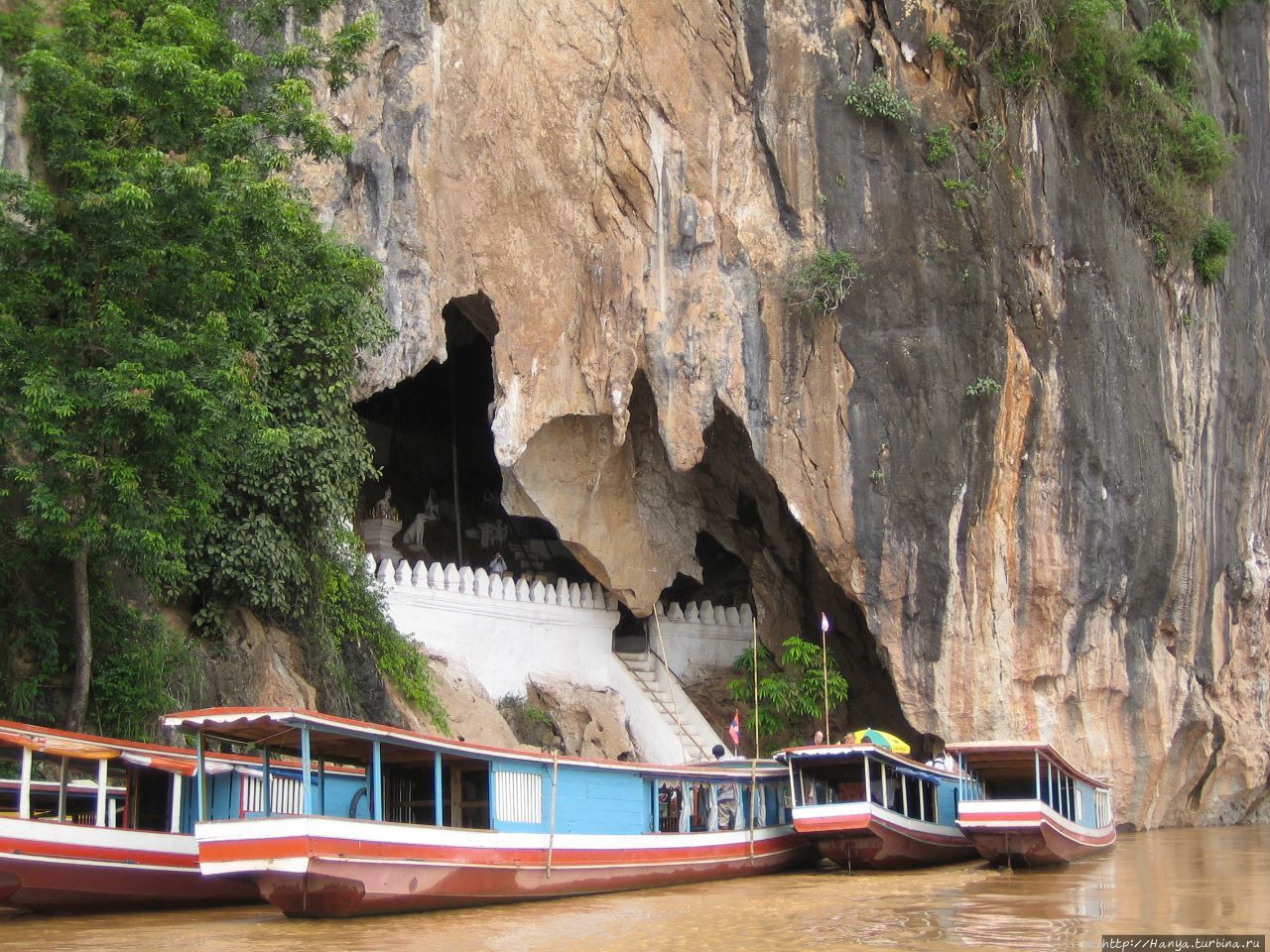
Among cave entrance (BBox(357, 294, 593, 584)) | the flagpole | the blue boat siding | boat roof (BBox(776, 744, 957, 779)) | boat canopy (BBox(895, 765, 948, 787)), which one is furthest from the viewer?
cave entrance (BBox(357, 294, 593, 584))

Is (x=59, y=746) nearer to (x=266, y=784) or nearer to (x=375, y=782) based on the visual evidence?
(x=266, y=784)

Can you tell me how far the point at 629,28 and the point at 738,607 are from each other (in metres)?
9.03

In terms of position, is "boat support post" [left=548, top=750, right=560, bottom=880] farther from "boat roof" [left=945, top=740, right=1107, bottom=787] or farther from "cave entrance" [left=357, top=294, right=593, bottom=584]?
"cave entrance" [left=357, top=294, right=593, bottom=584]

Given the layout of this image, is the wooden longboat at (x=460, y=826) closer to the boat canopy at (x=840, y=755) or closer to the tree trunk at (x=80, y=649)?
the boat canopy at (x=840, y=755)

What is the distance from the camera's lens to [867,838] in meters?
14.5

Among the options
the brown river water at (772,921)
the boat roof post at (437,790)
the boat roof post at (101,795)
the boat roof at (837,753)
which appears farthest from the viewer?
the boat roof at (837,753)

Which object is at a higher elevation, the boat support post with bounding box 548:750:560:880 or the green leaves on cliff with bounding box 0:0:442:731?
the green leaves on cliff with bounding box 0:0:442:731

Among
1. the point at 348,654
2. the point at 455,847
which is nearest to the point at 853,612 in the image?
the point at 348,654

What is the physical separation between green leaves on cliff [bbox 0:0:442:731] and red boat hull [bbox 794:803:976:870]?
20.3ft

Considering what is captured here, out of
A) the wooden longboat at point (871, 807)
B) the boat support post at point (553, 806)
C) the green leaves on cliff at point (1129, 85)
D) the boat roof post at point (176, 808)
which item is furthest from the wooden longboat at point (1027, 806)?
the green leaves on cliff at point (1129, 85)

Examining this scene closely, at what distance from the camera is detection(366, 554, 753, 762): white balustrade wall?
17281 mm

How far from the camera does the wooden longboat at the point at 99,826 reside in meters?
9.91

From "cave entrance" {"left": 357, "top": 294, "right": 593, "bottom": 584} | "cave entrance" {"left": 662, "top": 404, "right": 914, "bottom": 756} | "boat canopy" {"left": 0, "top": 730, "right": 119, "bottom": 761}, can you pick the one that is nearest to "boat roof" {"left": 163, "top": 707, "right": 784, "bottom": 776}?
"boat canopy" {"left": 0, "top": 730, "right": 119, "bottom": 761}

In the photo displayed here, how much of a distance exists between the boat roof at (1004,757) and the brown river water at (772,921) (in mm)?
1687
